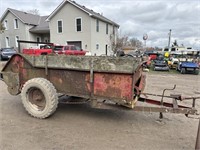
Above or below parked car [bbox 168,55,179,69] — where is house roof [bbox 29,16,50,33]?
above

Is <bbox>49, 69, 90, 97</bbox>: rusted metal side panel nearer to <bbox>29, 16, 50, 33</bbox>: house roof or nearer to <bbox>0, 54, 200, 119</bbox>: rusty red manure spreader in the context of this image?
<bbox>0, 54, 200, 119</bbox>: rusty red manure spreader

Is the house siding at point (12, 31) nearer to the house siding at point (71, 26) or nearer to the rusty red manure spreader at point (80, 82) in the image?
the house siding at point (71, 26)

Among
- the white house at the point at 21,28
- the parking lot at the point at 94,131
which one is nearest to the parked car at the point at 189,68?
the parking lot at the point at 94,131

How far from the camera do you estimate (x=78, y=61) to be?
13.0 feet

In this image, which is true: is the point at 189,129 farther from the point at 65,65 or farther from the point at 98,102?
the point at 65,65

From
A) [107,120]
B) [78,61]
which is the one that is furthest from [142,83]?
[78,61]

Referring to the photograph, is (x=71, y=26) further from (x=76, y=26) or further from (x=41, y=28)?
(x=41, y=28)

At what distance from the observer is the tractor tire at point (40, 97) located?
4129 mm

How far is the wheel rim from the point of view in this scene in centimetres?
446

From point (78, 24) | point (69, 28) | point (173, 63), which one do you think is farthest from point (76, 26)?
point (173, 63)

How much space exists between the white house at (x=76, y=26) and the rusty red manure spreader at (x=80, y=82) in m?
18.6

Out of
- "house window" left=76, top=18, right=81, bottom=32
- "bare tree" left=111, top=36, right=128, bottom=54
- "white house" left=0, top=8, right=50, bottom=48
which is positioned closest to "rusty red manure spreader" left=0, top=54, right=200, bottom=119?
"house window" left=76, top=18, right=81, bottom=32

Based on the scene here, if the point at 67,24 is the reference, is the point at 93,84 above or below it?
below

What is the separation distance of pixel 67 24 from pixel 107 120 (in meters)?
21.4
